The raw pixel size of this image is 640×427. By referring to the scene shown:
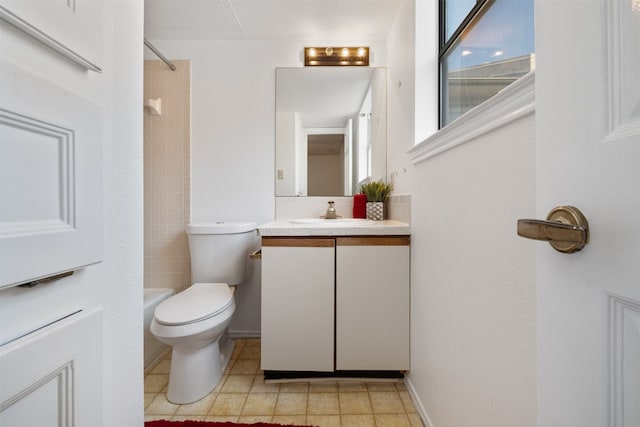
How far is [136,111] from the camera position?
0.68 meters

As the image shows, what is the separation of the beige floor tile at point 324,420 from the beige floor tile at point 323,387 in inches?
6.7

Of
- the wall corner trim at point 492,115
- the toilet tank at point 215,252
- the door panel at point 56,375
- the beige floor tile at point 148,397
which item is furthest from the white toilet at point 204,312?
the wall corner trim at point 492,115

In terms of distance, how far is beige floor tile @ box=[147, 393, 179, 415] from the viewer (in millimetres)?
1286

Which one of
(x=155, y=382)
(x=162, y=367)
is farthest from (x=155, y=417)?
(x=162, y=367)

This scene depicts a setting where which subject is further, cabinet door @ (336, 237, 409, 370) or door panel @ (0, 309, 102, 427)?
cabinet door @ (336, 237, 409, 370)

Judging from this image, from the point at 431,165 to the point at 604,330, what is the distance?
950 mm

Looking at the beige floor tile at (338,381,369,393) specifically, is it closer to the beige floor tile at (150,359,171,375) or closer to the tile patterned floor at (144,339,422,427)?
the tile patterned floor at (144,339,422,427)

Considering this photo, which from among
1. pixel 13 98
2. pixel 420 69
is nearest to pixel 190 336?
pixel 13 98

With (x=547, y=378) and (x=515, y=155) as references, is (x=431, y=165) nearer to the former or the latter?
(x=515, y=155)

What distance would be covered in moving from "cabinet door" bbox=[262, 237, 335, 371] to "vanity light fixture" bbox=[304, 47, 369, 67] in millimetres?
1374

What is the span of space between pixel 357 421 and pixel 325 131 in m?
1.72

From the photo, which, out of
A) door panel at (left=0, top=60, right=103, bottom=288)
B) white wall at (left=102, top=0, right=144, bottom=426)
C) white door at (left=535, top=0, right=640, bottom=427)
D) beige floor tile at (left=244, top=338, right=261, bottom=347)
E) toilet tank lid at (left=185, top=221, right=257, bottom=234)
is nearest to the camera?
white door at (left=535, top=0, right=640, bottom=427)

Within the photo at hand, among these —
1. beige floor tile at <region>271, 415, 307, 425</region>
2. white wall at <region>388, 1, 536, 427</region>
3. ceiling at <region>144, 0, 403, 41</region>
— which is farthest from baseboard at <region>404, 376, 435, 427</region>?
ceiling at <region>144, 0, 403, 41</region>

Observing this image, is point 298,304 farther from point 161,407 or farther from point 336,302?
point 161,407
